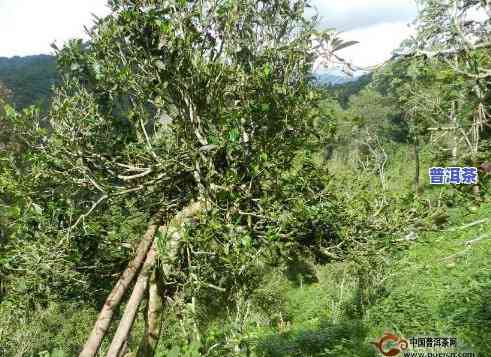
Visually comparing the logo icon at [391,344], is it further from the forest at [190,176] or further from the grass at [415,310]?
the forest at [190,176]

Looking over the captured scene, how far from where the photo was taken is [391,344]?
488 inches

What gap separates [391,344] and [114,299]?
9785 mm

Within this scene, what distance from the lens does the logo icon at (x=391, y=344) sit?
458 inches

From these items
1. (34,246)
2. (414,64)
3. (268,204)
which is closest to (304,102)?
(268,204)

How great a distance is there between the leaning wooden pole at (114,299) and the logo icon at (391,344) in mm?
8783

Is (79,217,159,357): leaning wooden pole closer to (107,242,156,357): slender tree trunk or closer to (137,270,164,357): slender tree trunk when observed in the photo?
(107,242,156,357): slender tree trunk

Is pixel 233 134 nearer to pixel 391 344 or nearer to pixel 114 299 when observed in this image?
pixel 114 299

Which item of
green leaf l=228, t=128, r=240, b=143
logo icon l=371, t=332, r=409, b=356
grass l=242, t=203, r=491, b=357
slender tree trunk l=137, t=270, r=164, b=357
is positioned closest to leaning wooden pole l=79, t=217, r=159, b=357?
slender tree trunk l=137, t=270, r=164, b=357

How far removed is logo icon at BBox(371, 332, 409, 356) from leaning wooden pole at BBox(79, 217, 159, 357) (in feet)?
28.8

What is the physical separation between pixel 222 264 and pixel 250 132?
1.63m

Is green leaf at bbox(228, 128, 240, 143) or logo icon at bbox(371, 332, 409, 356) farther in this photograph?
logo icon at bbox(371, 332, 409, 356)

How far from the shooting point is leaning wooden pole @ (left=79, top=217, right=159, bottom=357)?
525cm

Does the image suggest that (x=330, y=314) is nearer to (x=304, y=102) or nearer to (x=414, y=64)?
(x=304, y=102)

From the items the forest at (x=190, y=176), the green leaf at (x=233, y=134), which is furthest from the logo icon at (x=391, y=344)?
the green leaf at (x=233, y=134)
